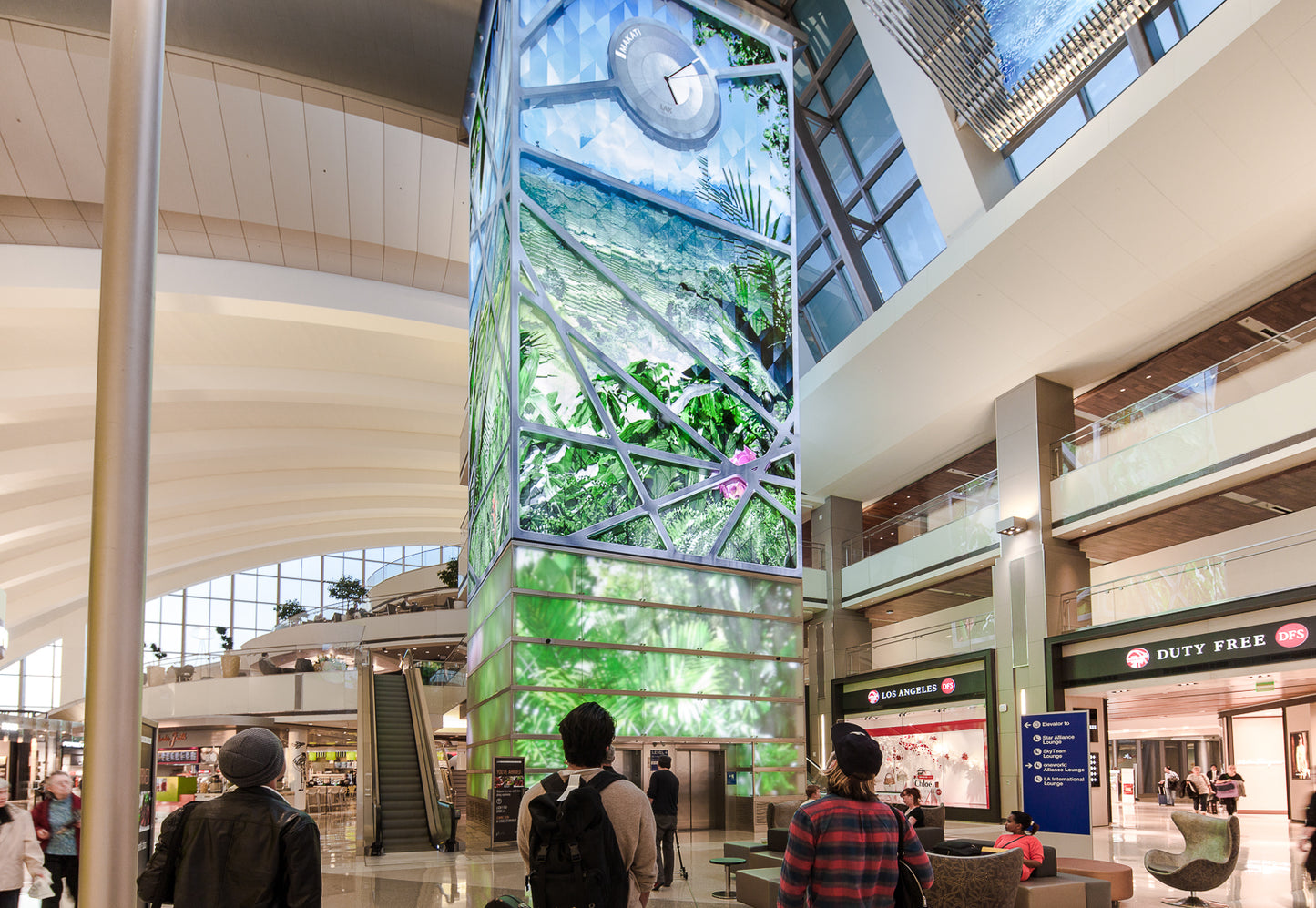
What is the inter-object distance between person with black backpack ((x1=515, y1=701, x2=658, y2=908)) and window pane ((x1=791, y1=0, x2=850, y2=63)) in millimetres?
18279

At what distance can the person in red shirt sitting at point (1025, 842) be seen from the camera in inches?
289

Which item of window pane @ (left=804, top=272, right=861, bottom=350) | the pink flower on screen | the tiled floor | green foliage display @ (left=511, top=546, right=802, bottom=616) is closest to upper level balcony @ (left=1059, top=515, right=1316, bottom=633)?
the tiled floor

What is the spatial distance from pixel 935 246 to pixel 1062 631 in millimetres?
7006

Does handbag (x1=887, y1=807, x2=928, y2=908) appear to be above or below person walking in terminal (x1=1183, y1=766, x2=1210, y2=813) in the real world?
above

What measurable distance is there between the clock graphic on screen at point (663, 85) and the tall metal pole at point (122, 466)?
11.6 m

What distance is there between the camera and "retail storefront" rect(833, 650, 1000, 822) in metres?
19.1

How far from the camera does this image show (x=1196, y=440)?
1500cm

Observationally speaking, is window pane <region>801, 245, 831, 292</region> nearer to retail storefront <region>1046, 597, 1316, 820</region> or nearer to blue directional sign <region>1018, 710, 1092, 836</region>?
retail storefront <region>1046, 597, 1316, 820</region>

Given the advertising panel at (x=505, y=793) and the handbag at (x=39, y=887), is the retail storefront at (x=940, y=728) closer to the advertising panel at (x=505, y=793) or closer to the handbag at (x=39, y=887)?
the advertising panel at (x=505, y=793)

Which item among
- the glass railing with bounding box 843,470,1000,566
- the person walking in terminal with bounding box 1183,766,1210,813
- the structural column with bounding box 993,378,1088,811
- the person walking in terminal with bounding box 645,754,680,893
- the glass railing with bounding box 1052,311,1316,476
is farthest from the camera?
the person walking in terminal with bounding box 1183,766,1210,813

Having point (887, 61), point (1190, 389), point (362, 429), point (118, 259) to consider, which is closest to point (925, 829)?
point (118, 259)

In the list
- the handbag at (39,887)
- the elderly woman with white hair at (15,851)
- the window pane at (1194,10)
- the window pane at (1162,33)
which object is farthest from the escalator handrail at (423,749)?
the window pane at (1194,10)

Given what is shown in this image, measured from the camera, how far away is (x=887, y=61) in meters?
17.0

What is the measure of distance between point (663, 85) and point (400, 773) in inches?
453
